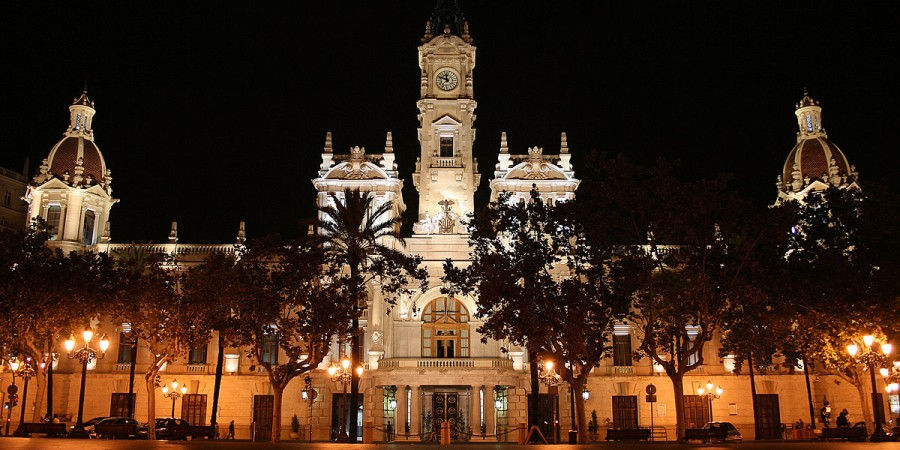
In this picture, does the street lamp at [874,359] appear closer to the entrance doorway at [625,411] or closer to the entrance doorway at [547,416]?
the entrance doorway at [547,416]

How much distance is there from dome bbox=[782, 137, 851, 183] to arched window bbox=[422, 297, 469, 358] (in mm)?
29898

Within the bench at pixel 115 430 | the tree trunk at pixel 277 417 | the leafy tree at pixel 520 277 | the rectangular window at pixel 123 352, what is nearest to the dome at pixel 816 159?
the leafy tree at pixel 520 277

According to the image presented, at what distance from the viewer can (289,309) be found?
44.6 meters

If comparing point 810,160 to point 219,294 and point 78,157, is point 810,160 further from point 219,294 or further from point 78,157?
point 78,157

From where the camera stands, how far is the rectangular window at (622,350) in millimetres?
61375

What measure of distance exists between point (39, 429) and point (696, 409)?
4341cm

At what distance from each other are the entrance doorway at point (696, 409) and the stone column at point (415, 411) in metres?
19.8

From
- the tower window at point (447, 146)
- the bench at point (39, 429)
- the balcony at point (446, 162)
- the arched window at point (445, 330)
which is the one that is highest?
the tower window at point (447, 146)

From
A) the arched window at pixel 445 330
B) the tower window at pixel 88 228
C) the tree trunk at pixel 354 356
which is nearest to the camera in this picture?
the tree trunk at pixel 354 356

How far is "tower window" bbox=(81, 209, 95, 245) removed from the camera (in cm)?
6575

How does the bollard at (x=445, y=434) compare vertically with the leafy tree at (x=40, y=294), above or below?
below

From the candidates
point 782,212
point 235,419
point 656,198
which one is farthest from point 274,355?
point 782,212

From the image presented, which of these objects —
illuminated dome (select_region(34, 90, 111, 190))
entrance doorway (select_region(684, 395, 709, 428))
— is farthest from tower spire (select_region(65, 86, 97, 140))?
entrance doorway (select_region(684, 395, 709, 428))

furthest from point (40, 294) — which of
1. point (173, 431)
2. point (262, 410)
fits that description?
point (262, 410)
